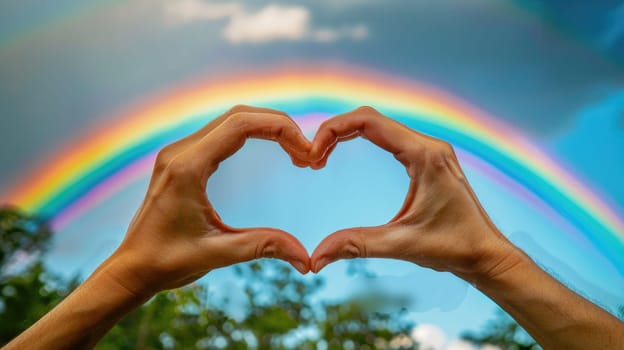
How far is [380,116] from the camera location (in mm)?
1562

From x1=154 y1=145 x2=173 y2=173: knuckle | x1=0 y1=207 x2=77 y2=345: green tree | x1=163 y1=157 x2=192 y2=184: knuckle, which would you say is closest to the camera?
x1=163 y1=157 x2=192 y2=184: knuckle

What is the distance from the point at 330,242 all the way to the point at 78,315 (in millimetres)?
748

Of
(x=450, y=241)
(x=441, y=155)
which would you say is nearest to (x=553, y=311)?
(x=450, y=241)

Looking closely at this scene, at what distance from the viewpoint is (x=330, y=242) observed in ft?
5.13

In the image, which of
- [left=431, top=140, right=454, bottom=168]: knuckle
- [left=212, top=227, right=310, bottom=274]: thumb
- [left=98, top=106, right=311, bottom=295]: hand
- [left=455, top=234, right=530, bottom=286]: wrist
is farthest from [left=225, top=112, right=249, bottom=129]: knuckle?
[left=455, top=234, right=530, bottom=286]: wrist

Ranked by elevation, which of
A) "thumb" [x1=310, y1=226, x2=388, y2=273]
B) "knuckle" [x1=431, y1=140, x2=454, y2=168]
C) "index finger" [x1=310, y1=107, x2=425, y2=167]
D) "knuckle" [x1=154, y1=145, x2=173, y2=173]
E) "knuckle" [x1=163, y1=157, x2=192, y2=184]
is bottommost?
"thumb" [x1=310, y1=226, x2=388, y2=273]

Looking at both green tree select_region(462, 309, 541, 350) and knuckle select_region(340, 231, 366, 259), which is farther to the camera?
green tree select_region(462, 309, 541, 350)

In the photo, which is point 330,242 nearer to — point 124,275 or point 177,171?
point 177,171

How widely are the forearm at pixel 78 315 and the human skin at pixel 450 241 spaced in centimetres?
59

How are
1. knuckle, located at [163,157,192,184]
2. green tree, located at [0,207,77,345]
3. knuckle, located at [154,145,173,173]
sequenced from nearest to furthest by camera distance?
1. knuckle, located at [163,157,192,184]
2. knuckle, located at [154,145,173,173]
3. green tree, located at [0,207,77,345]

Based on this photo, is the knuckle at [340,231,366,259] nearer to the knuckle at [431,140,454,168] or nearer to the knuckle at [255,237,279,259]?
the knuckle at [255,237,279,259]

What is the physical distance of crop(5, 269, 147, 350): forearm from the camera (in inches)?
62.2

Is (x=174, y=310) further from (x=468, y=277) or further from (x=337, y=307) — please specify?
(x=468, y=277)

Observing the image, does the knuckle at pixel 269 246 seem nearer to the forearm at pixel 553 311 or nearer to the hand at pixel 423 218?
the hand at pixel 423 218
